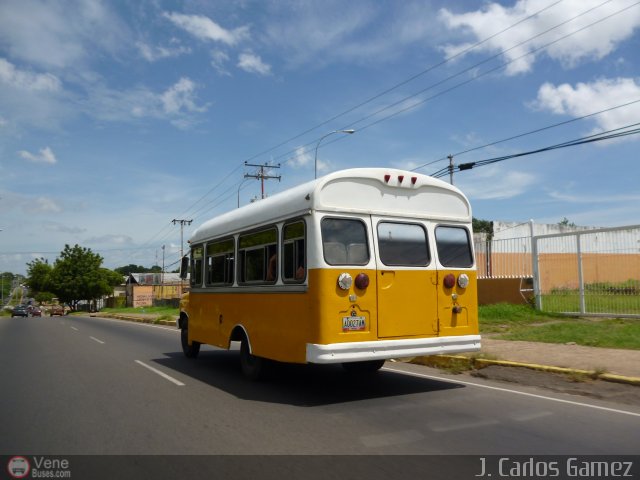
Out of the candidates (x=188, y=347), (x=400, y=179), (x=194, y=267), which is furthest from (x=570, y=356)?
(x=188, y=347)

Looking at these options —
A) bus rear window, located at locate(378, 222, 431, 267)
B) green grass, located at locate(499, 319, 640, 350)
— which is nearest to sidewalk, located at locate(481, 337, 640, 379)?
green grass, located at locate(499, 319, 640, 350)

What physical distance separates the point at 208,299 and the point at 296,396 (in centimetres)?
365

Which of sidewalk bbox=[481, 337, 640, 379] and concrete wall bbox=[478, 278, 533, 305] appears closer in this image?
sidewalk bbox=[481, 337, 640, 379]

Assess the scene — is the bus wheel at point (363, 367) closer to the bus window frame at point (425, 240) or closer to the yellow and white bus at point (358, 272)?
the yellow and white bus at point (358, 272)

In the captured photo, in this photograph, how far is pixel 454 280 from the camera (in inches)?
321

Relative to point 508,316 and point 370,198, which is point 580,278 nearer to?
point 508,316

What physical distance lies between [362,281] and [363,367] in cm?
283

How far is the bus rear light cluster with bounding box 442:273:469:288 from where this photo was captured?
8.08 meters

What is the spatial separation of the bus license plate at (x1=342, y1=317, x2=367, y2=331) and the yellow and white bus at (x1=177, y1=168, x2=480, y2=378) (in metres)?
0.01

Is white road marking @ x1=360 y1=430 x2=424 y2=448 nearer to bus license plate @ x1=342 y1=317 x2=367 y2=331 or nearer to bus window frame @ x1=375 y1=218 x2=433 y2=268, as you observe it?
bus license plate @ x1=342 y1=317 x2=367 y2=331

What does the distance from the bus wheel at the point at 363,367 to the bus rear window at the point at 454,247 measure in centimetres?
230

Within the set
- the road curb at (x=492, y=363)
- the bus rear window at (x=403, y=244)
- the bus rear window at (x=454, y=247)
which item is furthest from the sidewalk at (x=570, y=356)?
the bus rear window at (x=403, y=244)

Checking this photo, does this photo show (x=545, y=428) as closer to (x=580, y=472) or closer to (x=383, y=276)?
(x=580, y=472)

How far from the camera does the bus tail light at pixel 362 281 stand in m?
7.29
